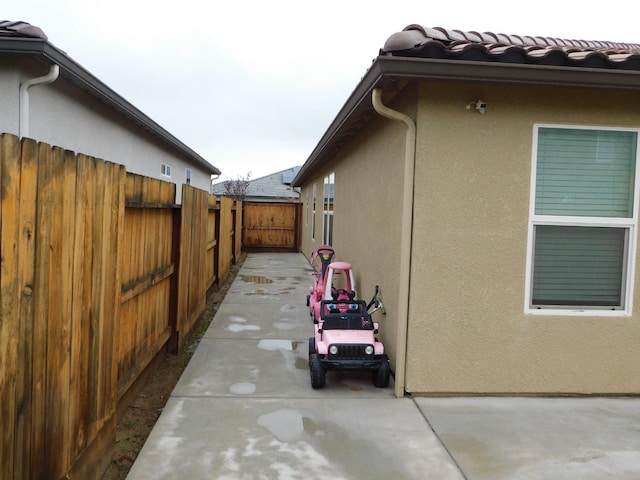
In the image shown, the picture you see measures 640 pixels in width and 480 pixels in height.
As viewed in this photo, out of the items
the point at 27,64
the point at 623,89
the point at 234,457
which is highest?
the point at 27,64

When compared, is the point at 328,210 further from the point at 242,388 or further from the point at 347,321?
the point at 242,388

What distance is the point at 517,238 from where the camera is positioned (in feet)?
14.9

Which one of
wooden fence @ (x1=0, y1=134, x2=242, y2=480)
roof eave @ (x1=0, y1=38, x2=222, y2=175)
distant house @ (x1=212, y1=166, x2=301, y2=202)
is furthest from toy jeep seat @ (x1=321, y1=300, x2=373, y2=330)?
distant house @ (x1=212, y1=166, x2=301, y2=202)

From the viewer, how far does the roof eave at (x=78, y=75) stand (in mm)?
5258

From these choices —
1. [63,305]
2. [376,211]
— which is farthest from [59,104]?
[63,305]

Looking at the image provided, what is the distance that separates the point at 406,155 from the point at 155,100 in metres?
27.3

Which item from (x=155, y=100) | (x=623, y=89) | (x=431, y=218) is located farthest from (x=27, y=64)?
(x=155, y=100)

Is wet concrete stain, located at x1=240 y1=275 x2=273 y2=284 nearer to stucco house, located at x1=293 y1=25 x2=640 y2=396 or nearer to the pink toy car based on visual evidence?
the pink toy car

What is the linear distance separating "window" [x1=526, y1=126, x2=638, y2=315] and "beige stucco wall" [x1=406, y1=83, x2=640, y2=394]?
0.12 m

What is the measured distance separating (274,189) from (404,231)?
34.1 meters

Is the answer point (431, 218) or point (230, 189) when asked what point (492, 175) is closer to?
point (431, 218)

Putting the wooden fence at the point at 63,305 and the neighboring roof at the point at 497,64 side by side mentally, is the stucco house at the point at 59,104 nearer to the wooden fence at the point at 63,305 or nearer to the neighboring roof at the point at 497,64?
the wooden fence at the point at 63,305

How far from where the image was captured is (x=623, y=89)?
421cm

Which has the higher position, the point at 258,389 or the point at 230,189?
the point at 230,189
